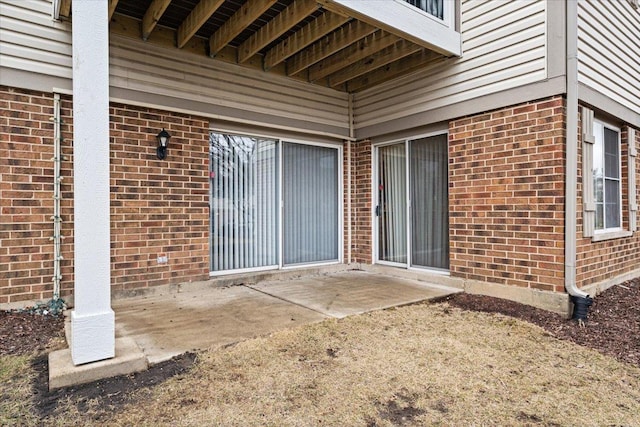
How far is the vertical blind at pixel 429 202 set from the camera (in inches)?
211

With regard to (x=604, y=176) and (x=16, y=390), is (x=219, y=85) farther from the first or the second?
(x=604, y=176)

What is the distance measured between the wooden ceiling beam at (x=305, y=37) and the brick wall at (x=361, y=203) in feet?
6.92

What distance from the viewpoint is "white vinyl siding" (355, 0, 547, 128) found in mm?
4191

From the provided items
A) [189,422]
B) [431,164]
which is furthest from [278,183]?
[189,422]

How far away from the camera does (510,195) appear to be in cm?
446

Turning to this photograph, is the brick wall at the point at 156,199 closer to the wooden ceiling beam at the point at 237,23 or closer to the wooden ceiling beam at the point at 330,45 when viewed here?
the wooden ceiling beam at the point at 237,23

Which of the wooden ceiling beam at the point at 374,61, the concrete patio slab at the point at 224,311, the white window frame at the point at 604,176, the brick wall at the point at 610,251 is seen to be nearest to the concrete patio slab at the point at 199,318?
the concrete patio slab at the point at 224,311

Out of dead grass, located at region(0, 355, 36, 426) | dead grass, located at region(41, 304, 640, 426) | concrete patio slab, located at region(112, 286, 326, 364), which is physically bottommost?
dead grass, located at region(41, 304, 640, 426)

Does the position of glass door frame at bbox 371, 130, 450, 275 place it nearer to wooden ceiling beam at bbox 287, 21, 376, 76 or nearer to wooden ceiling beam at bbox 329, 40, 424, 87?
wooden ceiling beam at bbox 329, 40, 424, 87

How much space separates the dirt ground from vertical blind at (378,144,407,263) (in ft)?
5.13

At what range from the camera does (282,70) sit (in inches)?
222

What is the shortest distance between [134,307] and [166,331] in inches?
40.0

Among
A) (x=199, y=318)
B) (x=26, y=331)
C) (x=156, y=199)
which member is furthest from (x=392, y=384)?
(x=156, y=199)

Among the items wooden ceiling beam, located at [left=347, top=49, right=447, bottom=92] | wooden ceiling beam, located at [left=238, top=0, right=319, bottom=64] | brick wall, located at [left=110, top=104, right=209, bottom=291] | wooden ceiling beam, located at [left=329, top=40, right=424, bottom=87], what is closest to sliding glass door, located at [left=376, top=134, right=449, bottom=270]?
wooden ceiling beam, located at [left=347, top=49, right=447, bottom=92]
